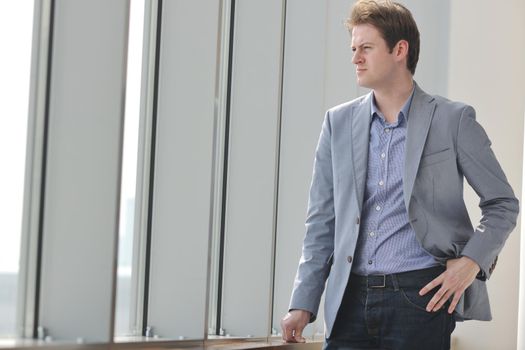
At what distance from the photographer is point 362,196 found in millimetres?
3090

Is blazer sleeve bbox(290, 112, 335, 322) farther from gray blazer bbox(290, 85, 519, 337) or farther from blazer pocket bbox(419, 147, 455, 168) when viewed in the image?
blazer pocket bbox(419, 147, 455, 168)

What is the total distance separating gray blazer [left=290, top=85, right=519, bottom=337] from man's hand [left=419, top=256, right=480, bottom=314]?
0.03m

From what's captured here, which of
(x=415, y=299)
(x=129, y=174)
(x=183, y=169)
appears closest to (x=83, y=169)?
(x=129, y=174)

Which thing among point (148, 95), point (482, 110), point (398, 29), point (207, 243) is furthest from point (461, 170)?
point (482, 110)

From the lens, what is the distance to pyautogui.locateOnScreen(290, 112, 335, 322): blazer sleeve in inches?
125

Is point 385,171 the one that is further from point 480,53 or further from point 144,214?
point 480,53

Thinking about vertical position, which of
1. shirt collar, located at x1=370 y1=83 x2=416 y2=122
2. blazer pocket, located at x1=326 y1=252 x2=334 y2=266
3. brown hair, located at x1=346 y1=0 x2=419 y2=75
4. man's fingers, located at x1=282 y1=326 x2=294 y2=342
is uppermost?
brown hair, located at x1=346 y1=0 x2=419 y2=75

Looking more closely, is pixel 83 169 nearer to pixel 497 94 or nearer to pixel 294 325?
pixel 294 325

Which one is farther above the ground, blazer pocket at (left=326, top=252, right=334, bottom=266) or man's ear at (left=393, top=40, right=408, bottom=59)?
man's ear at (left=393, top=40, right=408, bottom=59)

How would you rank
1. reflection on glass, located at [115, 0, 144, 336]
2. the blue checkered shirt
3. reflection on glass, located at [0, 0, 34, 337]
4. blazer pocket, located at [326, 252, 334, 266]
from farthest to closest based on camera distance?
reflection on glass, located at [115, 0, 144, 336] < blazer pocket, located at [326, 252, 334, 266] < the blue checkered shirt < reflection on glass, located at [0, 0, 34, 337]

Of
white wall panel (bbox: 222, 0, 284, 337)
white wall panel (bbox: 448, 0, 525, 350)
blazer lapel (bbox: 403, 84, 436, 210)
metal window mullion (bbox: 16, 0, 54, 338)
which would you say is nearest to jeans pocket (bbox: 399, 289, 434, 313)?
blazer lapel (bbox: 403, 84, 436, 210)

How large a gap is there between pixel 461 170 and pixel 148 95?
1.32 meters

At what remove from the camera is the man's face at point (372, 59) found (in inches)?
125

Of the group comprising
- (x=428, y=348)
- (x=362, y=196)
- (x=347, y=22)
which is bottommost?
(x=428, y=348)
